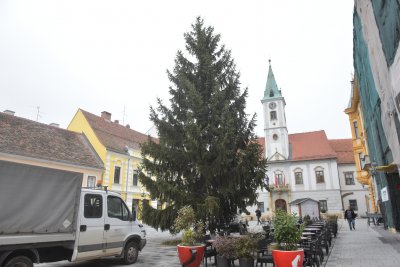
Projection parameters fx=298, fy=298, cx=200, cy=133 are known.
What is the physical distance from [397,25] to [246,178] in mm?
9148

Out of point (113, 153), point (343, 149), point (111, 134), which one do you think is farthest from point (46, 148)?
point (343, 149)

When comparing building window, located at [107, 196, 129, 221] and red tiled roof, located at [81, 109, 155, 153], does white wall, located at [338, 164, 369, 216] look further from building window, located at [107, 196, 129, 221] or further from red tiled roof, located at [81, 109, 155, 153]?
building window, located at [107, 196, 129, 221]

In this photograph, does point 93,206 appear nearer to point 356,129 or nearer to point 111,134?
point 111,134

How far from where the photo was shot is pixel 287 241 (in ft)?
22.5

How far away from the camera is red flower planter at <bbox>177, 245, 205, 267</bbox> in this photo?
316 inches

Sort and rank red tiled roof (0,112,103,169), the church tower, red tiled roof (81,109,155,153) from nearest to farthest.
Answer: red tiled roof (0,112,103,169) → red tiled roof (81,109,155,153) → the church tower

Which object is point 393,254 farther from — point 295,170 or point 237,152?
point 295,170

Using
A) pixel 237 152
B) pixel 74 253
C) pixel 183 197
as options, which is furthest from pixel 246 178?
pixel 74 253

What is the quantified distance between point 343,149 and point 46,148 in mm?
42958

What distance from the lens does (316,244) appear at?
8.29 metres

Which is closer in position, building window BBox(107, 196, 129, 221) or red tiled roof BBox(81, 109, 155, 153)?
building window BBox(107, 196, 129, 221)

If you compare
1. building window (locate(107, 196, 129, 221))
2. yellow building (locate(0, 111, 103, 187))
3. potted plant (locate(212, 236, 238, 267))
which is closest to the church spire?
yellow building (locate(0, 111, 103, 187))

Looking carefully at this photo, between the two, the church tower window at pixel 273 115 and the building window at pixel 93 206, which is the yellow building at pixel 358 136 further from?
the building window at pixel 93 206

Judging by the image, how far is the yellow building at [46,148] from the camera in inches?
891
